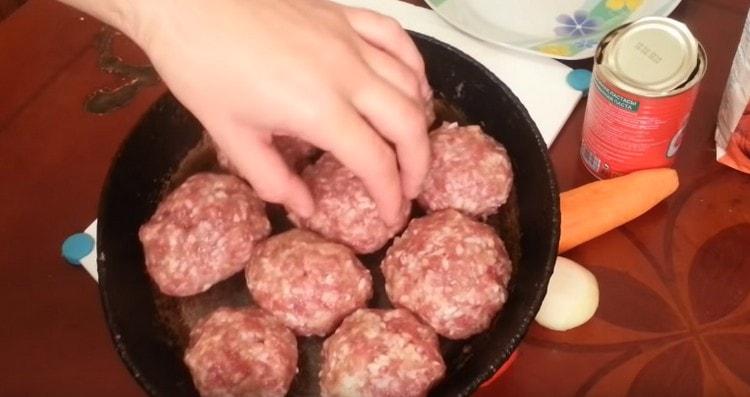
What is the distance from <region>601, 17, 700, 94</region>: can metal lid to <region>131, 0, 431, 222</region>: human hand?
31 centimetres

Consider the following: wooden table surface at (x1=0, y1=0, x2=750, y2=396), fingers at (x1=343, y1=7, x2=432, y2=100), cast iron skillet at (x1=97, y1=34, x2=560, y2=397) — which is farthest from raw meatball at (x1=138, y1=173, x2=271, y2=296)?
fingers at (x1=343, y1=7, x2=432, y2=100)

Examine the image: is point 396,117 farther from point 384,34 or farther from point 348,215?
point 348,215

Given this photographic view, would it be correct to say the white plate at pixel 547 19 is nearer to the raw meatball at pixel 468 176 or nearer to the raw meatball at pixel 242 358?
the raw meatball at pixel 468 176

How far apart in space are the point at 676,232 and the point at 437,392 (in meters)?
0.42

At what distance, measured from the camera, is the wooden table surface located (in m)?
0.98

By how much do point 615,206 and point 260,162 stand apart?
1.68ft

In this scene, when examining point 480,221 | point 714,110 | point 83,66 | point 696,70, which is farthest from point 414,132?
point 83,66

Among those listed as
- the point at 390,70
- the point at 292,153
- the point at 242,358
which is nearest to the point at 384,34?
the point at 390,70

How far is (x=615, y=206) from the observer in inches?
41.7

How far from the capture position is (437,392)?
0.88 metres

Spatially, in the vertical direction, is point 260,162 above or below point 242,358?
above

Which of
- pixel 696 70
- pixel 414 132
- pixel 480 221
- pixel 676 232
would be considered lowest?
pixel 676 232

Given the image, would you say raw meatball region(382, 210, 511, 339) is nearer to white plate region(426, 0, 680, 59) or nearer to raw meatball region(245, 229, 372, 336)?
raw meatball region(245, 229, 372, 336)

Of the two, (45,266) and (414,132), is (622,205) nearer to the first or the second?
(414,132)
